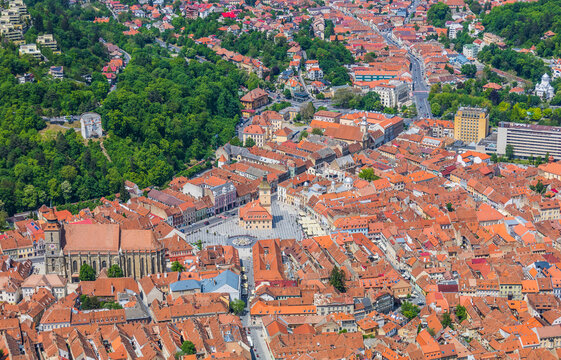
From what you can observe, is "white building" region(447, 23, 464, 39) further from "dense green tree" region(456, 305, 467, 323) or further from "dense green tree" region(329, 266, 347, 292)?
"dense green tree" region(456, 305, 467, 323)

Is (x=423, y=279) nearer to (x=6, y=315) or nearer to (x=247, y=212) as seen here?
(x=247, y=212)

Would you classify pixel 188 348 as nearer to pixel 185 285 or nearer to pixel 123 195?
pixel 185 285

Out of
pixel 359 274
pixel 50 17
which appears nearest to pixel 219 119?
pixel 50 17

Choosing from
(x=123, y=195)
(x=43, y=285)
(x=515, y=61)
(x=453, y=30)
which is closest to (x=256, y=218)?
(x=123, y=195)

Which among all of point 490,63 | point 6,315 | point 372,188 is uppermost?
point 6,315

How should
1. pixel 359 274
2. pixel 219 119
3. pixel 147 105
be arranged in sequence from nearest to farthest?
pixel 359 274 → pixel 147 105 → pixel 219 119

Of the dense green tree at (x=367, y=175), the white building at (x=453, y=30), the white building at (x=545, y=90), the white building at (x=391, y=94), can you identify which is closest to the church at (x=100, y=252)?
the dense green tree at (x=367, y=175)
